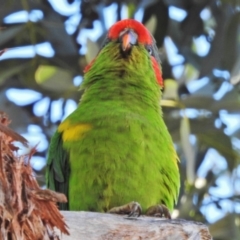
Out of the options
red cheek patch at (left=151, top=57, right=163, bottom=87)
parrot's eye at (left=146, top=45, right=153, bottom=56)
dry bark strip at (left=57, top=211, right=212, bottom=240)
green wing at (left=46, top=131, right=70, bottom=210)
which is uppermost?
parrot's eye at (left=146, top=45, right=153, bottom=56)

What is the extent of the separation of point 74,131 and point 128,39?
362 mm

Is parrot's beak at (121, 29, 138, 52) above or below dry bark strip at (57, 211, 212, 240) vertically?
above

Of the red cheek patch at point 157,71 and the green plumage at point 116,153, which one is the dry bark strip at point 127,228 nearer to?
the green plumage at point 116,153

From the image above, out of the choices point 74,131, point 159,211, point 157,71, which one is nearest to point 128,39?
point 157,71

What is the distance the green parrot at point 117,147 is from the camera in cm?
161

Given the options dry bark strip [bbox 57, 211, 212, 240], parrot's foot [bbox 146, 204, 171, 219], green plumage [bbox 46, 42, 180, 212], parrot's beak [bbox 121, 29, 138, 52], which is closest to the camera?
dry bark strip [bbox 57, 211, 212, 240]

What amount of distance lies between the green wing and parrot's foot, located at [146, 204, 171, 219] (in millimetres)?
248

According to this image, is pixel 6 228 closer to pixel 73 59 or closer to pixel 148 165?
pixel 148 165

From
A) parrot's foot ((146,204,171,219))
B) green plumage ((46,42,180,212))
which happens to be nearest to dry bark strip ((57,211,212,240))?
parrot's foot ((146,204,171,219))

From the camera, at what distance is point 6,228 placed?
2.85 ft

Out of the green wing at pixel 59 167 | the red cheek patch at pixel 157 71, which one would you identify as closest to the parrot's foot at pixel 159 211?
the green wing at pixel 59 167

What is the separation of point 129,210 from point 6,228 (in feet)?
1.50

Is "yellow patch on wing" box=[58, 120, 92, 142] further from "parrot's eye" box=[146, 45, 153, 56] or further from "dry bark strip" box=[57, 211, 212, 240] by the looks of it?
"dry bark strip" box=[57, 211, 212, 240]

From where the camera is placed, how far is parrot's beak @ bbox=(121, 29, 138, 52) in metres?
1.92
